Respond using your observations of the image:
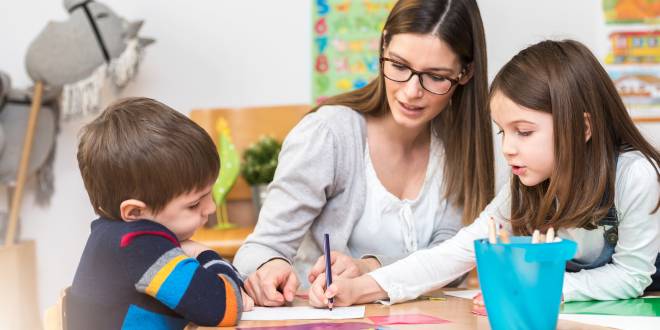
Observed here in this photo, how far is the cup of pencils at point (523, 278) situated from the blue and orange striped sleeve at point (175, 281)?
1.13 ft

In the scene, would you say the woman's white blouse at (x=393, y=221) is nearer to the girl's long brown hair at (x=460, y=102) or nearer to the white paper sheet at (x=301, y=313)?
the girl's long brown hair at (x=460, y=102)

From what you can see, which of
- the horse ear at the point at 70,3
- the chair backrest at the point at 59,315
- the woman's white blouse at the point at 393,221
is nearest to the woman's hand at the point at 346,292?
the chair backrest at the point at 59,315

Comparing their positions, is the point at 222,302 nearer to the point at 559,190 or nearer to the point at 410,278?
the point at 410,278

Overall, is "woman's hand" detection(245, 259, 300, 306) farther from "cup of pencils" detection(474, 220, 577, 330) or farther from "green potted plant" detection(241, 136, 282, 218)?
"green potted plant" detection(241, 136, 282, 218)

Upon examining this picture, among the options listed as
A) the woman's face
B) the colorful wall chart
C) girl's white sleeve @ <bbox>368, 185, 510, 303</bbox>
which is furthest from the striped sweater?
the colorful wall chart

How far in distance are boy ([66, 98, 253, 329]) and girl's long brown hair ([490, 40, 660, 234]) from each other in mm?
467

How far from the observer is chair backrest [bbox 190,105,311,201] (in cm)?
273

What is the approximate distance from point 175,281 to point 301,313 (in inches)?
7.0

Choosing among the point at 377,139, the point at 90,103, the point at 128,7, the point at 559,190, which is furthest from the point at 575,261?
the point at 128,7

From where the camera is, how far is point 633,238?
1140 mm

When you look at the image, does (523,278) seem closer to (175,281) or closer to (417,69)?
(175,281)

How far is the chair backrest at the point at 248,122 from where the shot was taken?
2732 mm

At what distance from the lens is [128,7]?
2.81 m

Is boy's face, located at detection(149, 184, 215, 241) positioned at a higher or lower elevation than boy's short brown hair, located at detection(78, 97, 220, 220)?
lower
